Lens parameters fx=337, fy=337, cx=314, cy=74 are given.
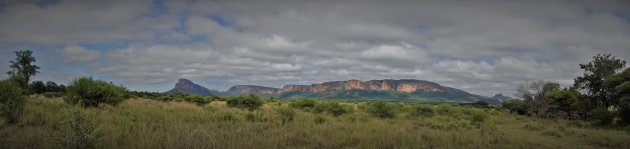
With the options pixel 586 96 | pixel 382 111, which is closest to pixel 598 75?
pixel 586 96

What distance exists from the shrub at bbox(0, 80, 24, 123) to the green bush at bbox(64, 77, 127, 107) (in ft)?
15.6

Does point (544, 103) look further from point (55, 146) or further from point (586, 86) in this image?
point (55, 146)

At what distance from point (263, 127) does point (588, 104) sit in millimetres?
36883

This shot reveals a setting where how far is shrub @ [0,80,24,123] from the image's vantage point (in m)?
9.29

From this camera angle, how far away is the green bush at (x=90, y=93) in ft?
52.5

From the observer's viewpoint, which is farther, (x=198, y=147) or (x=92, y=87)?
(x=92, y=87)

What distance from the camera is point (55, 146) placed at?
5.87 meters

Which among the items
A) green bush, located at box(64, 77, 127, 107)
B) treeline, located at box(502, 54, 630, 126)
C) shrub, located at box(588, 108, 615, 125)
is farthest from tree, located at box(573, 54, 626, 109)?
green bush, located at box(64, 77, 127, 107)

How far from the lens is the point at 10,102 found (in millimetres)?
10227

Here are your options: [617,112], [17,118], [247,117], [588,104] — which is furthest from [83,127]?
[588,104]

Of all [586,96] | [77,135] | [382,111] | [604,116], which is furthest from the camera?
[586,96]

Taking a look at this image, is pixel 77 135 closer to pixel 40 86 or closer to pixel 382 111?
pixel 382 111

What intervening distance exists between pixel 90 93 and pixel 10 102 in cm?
625

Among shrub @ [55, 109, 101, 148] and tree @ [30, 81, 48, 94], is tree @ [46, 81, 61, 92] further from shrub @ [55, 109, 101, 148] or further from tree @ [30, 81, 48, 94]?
shrub @ [55, 109, 101, 148]
